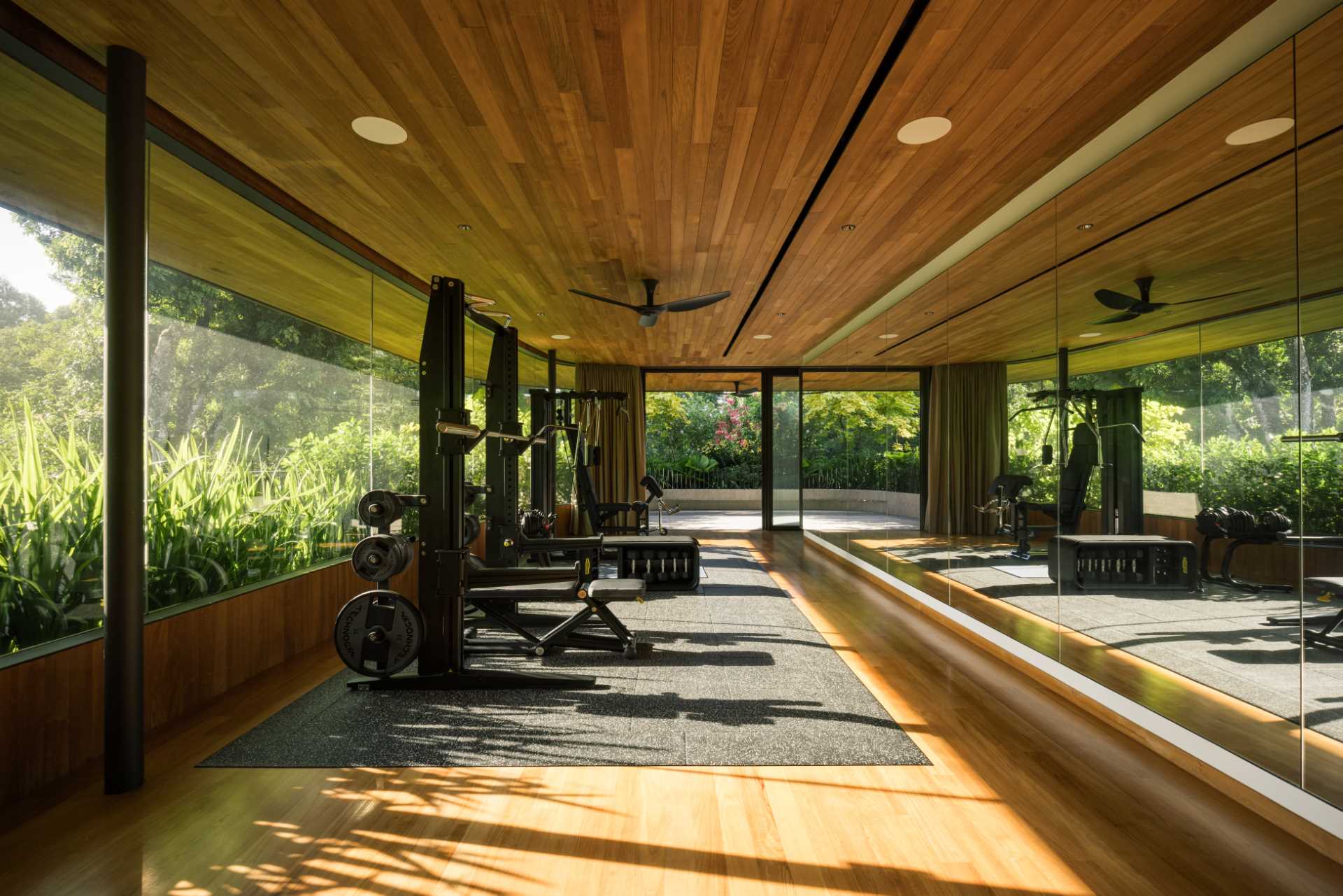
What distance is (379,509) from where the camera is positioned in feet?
10.5

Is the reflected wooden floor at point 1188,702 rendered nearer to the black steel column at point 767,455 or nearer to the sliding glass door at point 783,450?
the sliding glass door at point 783,450

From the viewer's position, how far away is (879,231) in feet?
13.9

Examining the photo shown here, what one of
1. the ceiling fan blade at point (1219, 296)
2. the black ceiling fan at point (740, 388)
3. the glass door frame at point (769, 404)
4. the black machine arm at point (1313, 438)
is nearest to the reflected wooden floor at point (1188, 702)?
the black machine arm at point (1313, 438)

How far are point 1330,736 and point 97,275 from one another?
4.37m

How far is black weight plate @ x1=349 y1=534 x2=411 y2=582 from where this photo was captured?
10.5 feet

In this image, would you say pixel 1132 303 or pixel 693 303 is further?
pixel 693 303

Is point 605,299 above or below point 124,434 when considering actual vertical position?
above

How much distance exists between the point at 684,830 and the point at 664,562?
3.79 metres

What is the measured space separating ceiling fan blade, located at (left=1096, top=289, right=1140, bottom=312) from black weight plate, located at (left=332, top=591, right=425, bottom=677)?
3594 millimetres

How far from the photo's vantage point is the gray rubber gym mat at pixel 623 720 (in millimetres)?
2516

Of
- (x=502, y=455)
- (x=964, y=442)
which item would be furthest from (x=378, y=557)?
(x=964, y=442)

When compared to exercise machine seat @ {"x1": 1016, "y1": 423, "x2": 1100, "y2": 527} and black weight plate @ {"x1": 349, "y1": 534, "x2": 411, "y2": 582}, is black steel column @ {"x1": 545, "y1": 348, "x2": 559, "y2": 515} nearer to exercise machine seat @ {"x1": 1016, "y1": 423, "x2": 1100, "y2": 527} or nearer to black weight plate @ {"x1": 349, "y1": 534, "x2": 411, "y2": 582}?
black weight plate @ {"x1": 349, "y1": 534, "x2": 411, "y2": 582}

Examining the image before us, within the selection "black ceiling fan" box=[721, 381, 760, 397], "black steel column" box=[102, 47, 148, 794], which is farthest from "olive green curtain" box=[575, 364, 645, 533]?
"black steel column" box=[102, 47, 148, 794]

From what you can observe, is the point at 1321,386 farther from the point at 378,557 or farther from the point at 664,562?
the point at 664,562
